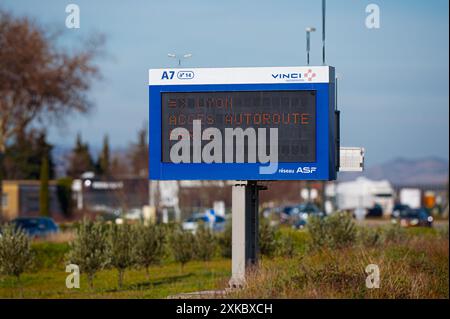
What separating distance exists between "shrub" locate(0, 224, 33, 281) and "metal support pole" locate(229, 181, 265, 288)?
22.3ft

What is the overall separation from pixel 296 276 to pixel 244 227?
3300mm

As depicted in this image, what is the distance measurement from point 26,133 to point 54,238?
24423mm

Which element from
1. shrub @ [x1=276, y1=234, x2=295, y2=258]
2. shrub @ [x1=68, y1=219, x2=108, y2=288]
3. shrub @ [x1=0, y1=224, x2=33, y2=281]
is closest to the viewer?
shrub @ [x1=0, y1=224, x2=33, y2=281]

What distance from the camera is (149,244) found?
3064 cm

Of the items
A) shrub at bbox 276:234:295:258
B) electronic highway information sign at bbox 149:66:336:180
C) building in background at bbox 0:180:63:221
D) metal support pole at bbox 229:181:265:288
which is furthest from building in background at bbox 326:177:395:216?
electronic highway information sign at bbox 149:66:336:180

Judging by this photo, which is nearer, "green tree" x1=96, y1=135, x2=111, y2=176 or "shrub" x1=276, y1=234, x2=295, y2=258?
"shrub" x1=276, y1=234, x2=295, y2=258

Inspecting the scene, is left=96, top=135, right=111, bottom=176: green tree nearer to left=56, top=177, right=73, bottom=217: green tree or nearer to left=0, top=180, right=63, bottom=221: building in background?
left=0, top=180, right=63, bottom=221: building in background

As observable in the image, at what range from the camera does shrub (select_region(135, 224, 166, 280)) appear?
1187 inches

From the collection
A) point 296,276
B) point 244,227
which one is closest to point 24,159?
point 244,227

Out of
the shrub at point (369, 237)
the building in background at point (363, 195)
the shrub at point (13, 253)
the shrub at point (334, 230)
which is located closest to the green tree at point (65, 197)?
the building in background at point (363, 195)

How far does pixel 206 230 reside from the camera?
115 ft

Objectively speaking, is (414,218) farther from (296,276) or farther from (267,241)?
(296,276)
